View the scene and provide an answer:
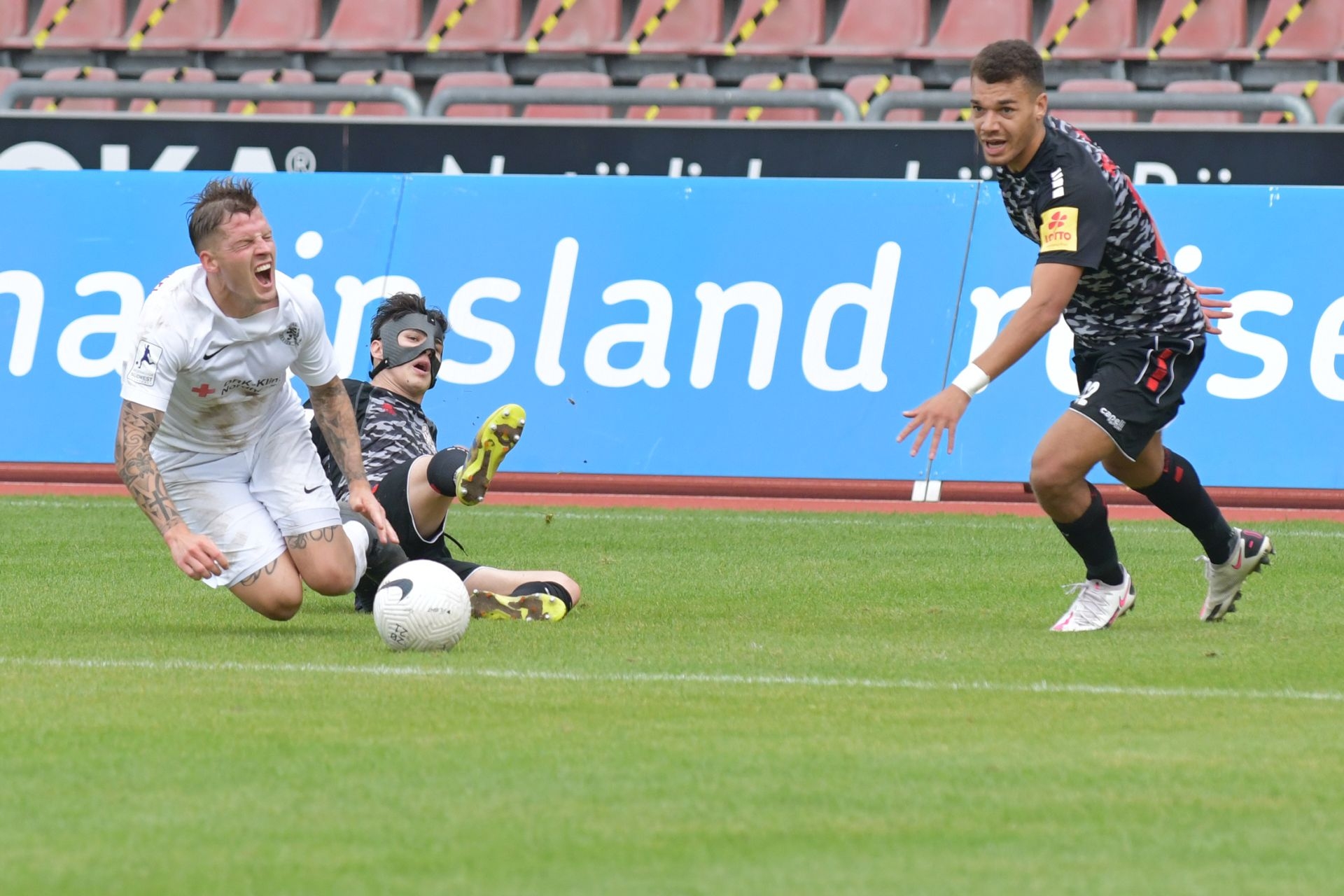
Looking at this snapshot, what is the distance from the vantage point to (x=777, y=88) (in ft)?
55.8

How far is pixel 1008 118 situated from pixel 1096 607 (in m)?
1.73

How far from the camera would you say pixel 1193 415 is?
37.0 ft

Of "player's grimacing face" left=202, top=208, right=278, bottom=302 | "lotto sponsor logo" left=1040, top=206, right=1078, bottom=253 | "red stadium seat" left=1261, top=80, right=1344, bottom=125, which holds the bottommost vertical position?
"player's grimacing face" left=202, top=208, right=278, bottom=302

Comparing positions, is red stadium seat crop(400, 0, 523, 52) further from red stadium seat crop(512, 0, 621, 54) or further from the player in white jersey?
the player in white jersey

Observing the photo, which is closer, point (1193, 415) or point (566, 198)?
point (1193, 415)

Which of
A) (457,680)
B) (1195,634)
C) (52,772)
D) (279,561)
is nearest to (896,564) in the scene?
(1195,634)

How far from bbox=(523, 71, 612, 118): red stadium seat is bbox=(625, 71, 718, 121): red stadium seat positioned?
12.0 inches

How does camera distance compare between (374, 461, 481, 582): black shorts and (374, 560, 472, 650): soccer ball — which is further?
(374, 461, 481, 582): black shorts

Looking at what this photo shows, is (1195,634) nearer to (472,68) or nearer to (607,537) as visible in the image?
(607,537)

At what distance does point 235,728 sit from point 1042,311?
3.07 meters

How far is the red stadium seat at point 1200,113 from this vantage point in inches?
628

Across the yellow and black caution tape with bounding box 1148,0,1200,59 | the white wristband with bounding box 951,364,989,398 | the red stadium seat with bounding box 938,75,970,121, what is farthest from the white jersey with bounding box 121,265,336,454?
the yellow and black caution tape with bounding box 1148,0,1200,59

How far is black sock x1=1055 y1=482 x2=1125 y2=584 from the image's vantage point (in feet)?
23.7

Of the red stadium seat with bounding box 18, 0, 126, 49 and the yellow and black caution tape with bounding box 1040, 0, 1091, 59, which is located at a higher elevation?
the yellow and black caution tape with bounding box 1040, 0, 1091, 59
